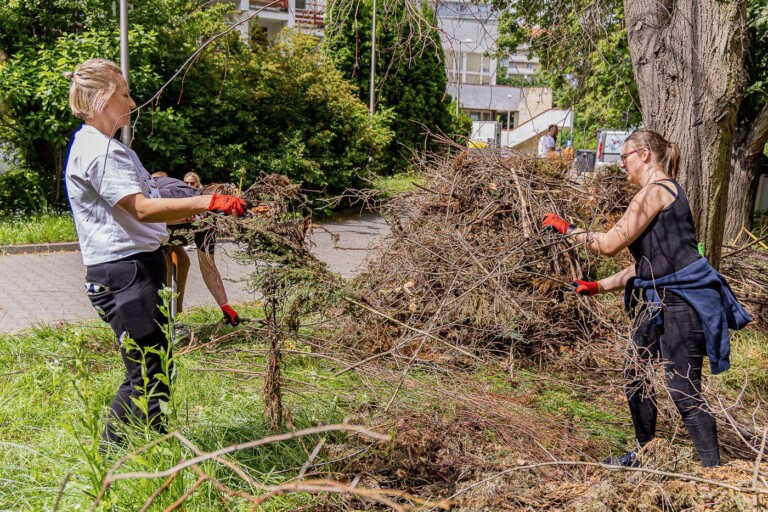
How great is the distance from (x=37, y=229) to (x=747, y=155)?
11.4 m

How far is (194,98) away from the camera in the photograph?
13422 mm

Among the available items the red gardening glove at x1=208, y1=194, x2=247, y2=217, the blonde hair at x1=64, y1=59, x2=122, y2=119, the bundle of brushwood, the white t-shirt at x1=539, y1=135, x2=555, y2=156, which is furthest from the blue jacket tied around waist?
the white t-shirt at x1=539, y1=135, x2=555, y2=156

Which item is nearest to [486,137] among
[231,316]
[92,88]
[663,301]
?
[231,316]

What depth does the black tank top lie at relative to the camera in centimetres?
321

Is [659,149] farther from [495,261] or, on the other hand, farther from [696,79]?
[495,261]

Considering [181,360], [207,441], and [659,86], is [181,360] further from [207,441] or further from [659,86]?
[659,86]

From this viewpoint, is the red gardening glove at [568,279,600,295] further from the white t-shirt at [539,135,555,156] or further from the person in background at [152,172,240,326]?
the white t-shirt at [539,135,555,156]

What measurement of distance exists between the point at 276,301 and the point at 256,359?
64.7 inches

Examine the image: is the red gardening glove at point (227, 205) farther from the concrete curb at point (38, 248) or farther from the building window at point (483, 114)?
the concrete curb at point (38, 248)

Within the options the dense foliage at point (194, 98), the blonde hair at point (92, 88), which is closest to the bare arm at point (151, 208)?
the blonde hair at point (92, 88)

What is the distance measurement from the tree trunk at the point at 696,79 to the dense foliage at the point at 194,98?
6.35 metres

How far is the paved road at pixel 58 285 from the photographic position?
22.3 ft

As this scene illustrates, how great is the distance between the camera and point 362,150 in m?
16.1

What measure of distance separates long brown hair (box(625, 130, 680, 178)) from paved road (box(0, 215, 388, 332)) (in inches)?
102
